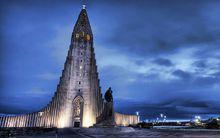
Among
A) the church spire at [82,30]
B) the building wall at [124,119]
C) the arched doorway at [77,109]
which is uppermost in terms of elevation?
the church spire at [82,30]

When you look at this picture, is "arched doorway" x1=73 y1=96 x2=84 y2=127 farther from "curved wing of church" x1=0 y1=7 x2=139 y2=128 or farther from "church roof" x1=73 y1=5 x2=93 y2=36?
"church roof" x1=73 y1=5 x2=93 y2=36

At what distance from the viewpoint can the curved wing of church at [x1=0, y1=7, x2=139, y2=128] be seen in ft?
191

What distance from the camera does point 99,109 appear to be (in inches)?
2368

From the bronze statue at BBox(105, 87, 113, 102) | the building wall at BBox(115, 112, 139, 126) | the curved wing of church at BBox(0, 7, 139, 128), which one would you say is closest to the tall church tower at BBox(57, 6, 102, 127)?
the curved wing of church at BBox(0, 7, 139, 128)

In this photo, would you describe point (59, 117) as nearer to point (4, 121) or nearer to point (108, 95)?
point (4, 121)

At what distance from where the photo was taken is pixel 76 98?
6166 centimetres

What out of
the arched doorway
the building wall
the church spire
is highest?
the church spire

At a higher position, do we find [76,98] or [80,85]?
[80,85]

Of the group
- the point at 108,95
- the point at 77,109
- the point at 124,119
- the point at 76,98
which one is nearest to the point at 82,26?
the point at 76,98

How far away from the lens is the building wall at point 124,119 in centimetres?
6474

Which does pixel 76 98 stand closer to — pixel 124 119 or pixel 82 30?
pixel 124 119

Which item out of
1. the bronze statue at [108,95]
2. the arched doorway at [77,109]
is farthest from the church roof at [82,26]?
the bronze statue at [108,95]

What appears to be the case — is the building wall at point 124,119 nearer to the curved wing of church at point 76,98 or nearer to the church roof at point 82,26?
the curved wing of church at point 76,98

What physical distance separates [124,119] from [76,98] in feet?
47.1
